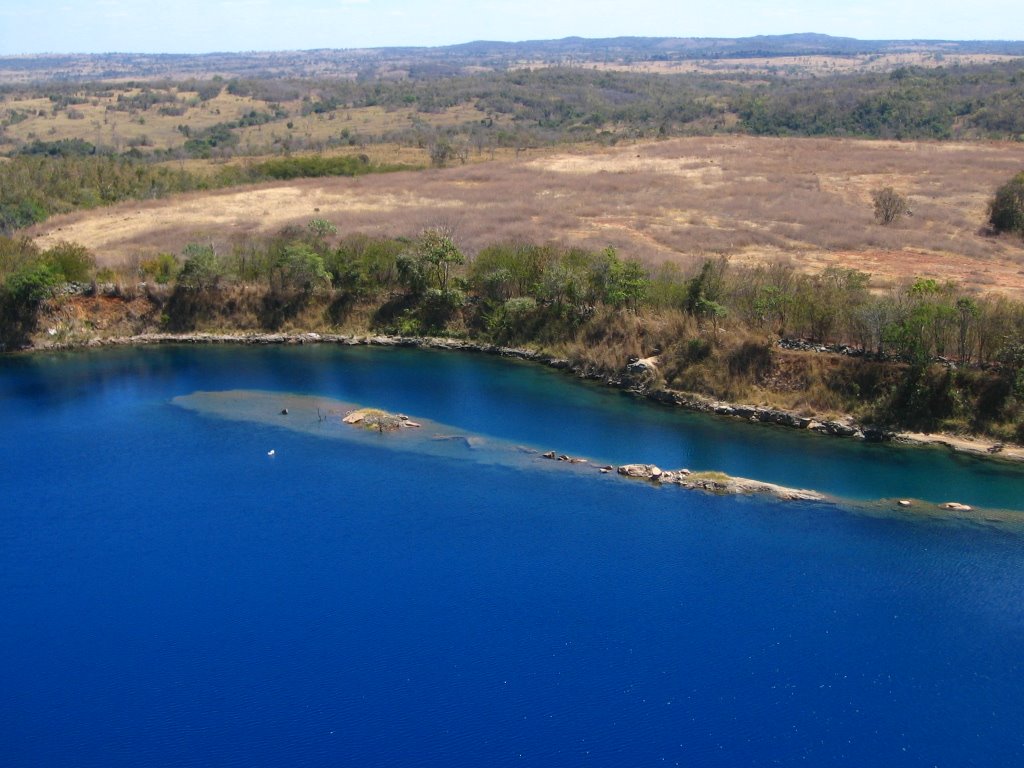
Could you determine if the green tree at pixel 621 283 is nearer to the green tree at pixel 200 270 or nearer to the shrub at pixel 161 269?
the green tree at pixel 200 270

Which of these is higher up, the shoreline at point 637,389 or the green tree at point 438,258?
the green tree at point 438,258

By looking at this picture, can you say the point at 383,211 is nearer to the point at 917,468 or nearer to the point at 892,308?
the point at 892,308

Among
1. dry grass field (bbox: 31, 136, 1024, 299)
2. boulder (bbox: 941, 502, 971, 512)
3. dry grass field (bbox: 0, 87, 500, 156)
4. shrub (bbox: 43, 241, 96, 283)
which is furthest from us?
dry grass field (bbox: 0, 87, 500, 156)

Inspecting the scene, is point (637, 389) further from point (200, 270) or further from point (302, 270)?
point (200, 270)

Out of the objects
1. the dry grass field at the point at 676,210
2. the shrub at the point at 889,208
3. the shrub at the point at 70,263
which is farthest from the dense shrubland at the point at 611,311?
the shrub at the point at 889,208

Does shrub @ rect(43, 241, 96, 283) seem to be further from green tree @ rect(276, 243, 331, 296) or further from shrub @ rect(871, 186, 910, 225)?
shrub @ rect(871, 186, 910, 225)

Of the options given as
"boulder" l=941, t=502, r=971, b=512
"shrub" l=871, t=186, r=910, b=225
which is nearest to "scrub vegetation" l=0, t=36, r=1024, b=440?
"shrub" l=871, t=186, r=910, b=225

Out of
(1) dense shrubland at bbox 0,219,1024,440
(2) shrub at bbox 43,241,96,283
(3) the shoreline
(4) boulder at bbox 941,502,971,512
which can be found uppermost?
(2) shrub at bbox 43,241,96,283
